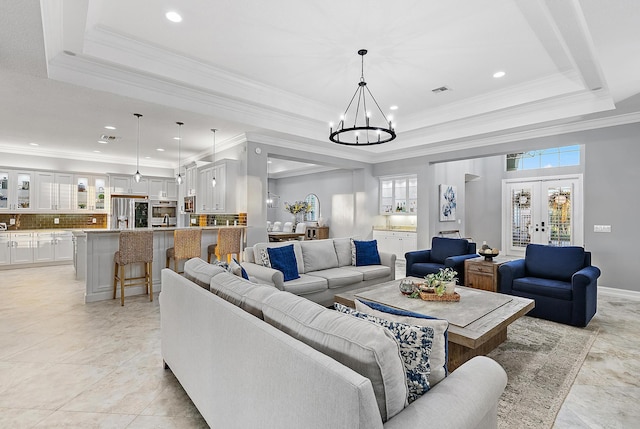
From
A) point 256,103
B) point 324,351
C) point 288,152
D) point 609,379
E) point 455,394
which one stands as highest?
point 256,103

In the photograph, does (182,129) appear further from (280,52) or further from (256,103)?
(280,52)

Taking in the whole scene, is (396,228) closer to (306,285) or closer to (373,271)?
(373,271)

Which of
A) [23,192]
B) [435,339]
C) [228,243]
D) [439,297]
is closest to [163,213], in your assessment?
[23,192]

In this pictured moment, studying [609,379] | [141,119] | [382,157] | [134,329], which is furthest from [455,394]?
[382,157]

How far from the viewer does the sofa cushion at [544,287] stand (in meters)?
3.74

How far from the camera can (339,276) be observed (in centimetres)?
431

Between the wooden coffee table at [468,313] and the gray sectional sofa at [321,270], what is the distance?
29.8 inches

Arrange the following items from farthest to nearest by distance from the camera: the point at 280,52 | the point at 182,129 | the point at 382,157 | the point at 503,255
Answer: the point at 503,255 < the point at 382,157 < the point at 182,129 < the point at 280,52

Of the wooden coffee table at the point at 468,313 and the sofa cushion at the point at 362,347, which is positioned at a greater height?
the sofa cushion at the point at 362,347

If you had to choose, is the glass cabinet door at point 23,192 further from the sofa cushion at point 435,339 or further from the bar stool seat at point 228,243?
the sofa cushion at point 435,339

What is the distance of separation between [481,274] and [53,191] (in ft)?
31.5

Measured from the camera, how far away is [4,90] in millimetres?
4184

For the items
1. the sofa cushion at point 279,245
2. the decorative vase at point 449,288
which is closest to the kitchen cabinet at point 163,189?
the sofa cushion at point 279,245

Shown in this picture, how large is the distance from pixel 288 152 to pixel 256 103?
1.61 m
